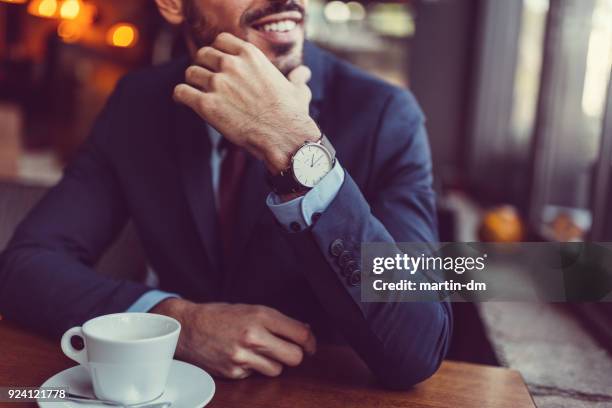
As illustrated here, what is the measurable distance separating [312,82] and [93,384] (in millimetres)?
752

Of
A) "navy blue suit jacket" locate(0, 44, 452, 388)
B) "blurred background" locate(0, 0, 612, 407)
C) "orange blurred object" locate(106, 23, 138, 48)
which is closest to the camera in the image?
"navy blue suit jacket" locate(0, 44, 452, 388)

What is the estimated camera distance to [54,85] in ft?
26.0

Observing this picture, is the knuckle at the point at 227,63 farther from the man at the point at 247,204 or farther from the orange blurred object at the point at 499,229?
the orange blurred object at the point at 499,229

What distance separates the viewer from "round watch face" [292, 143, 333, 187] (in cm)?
84

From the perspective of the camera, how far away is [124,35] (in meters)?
6.96

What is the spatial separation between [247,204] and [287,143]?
11.7 inches

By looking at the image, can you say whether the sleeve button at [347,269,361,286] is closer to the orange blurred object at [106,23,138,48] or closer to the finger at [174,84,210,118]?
the finger at [174,84,210,118]

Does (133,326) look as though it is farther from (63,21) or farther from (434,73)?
(63,21)

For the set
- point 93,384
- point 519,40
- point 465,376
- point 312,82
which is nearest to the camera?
point 93,384

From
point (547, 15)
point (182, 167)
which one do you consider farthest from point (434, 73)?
point (182, 167)

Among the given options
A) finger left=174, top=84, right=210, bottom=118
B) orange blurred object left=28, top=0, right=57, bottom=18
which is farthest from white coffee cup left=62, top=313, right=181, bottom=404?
orange blurred object left=28, top=0, right=57, bottom=18

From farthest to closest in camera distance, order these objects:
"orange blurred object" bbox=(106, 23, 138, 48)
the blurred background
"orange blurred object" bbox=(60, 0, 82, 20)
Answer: "orange blurred object" bbox=(106, 23, 138, 48) → "orange blurred object" bbox=(60, 0, 82, 20) → the blurred background

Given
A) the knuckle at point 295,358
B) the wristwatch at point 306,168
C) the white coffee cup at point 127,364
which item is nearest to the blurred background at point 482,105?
the knuckle at point 295,358

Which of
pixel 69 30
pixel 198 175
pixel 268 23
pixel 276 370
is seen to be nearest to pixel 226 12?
pixel 268 23
